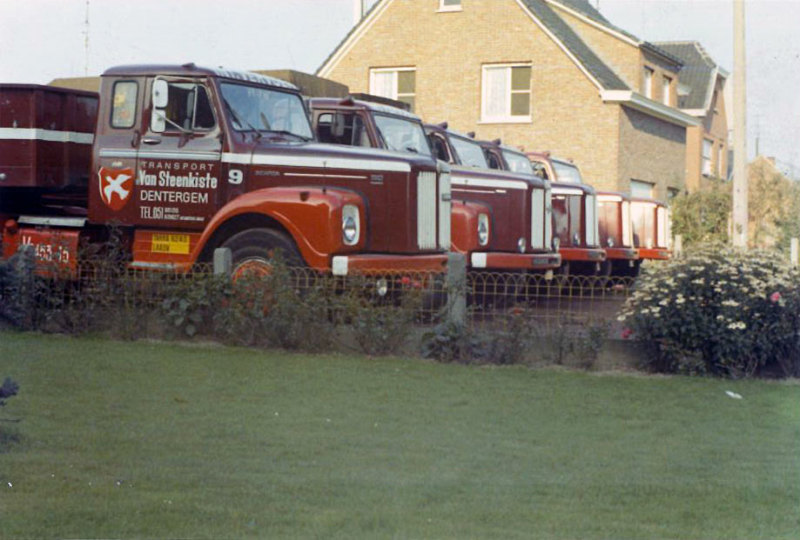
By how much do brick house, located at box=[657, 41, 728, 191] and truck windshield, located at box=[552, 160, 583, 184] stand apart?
16723 millimetres

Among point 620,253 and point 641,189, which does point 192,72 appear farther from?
point 641,189

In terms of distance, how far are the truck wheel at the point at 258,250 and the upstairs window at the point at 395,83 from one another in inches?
826

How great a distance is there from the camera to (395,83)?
108 ft

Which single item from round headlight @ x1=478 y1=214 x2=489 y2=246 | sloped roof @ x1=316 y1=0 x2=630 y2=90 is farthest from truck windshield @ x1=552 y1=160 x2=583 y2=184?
sloped roof @ x1=316 y1=0 x2=630 y2=90

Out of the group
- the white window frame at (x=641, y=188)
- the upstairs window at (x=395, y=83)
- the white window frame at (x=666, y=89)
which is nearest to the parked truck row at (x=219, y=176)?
the upstairs window at (x=395, y=83)

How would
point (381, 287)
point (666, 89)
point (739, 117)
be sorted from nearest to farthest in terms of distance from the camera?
point (381, 287), point (739, 117), point (666, 89)

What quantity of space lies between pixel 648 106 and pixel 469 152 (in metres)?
16.6

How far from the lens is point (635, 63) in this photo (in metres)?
33.0

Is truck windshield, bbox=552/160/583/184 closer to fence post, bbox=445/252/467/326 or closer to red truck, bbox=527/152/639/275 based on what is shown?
red truck, bbox=527/152/639/275

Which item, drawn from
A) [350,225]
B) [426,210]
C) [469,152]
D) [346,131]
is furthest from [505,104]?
[350,225]

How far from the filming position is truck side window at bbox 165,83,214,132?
12.6 metres

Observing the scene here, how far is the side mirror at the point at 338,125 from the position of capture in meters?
13.7

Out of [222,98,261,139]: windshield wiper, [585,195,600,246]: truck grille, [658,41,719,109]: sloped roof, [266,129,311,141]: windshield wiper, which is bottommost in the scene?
[585,195,600,246]: truck grille

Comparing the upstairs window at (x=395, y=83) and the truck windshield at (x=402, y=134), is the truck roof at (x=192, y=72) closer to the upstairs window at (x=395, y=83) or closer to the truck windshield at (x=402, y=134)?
the truck windshield at (x=402, y=134)
